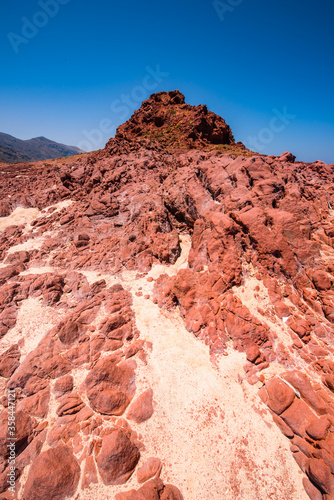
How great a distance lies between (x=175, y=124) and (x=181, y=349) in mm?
28352

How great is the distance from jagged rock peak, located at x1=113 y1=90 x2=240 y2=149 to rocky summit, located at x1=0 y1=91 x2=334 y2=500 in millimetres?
14170

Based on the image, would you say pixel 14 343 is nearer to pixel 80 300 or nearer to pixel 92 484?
pixel 80 300

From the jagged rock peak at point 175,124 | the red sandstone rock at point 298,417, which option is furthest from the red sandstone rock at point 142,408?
the jagged rock peak at point 175,124

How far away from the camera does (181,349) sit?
760 cm

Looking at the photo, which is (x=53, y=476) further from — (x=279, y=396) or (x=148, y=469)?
(x=279, y=396)

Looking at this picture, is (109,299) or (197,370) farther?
(109,299)

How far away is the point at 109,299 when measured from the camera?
9453 mm

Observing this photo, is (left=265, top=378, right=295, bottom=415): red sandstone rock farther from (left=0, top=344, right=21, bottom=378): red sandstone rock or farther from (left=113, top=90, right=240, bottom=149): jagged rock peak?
(left=113, top=90, right=240, bottom=149): jagged rock peak

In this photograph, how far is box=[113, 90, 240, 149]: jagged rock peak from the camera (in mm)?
25938

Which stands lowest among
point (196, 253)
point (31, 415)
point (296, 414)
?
point (31, 415)

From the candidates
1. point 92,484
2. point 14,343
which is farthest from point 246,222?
point 14,343

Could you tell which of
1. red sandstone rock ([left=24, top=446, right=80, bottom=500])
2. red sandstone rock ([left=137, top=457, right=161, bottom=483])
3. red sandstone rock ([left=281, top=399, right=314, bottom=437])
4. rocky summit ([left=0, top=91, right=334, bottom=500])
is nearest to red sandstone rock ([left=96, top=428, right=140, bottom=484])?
rocky summit ([left=0, top=91, right=334, bottom=500])

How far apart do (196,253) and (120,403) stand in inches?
261

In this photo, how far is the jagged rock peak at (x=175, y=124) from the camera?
85.1 ft
